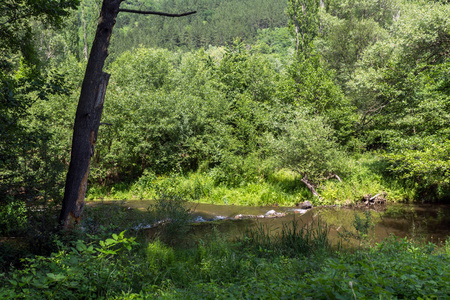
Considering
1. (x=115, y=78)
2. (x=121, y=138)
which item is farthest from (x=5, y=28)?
(x=115, y=78)

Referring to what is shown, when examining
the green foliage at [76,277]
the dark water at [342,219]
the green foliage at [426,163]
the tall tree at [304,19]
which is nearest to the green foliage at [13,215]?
the green foliage at [76,277]

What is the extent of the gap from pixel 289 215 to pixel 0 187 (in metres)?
9.89

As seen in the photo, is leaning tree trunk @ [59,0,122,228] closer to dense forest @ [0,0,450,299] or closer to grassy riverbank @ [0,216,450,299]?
grassy riverbank @ [0,216,450,299]

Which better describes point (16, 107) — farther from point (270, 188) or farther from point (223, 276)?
point (270, 188)

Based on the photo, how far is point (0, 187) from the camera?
5.66 m

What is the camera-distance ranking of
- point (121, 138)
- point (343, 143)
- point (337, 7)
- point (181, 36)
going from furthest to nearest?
point (181, 36) < point (337, 7) < point (343, 143) < point (121, 138)

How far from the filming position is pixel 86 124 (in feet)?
17.4

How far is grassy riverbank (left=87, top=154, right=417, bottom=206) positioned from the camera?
13922 millimetres

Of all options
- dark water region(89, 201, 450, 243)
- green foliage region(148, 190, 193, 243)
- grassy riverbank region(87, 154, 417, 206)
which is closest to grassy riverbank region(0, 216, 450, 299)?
green foliage region(148, 190, 193, 243)

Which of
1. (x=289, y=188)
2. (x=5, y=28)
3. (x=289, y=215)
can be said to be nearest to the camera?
(x=5, y=28)

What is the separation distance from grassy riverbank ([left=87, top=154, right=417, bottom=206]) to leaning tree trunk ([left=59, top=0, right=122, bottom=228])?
757 centimetres

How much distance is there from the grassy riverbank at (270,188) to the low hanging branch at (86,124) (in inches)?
298

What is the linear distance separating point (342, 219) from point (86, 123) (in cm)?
954

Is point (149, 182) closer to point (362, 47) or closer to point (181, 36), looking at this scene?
point (362, 47)
